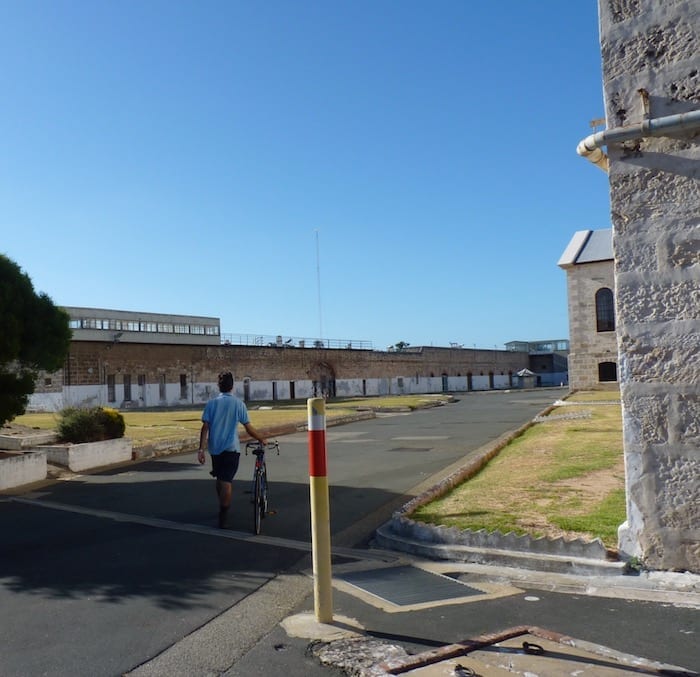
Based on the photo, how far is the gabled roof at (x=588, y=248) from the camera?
49219 mm

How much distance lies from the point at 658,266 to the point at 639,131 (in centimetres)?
101

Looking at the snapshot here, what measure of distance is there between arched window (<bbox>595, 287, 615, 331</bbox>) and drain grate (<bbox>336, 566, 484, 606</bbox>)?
149 feet

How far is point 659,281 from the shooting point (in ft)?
17.1

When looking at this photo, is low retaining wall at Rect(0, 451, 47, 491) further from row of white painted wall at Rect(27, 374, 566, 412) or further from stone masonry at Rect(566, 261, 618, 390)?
stone masonry at Rect(566, 261, 618, 390)

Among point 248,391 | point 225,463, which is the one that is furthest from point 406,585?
point 248,391

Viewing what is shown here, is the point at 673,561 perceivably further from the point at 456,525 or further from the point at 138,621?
the point at 138,621

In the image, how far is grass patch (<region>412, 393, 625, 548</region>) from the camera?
23.1ft

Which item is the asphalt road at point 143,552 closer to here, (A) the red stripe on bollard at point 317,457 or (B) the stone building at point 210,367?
(A) the red stripe on bollard at point 317,457

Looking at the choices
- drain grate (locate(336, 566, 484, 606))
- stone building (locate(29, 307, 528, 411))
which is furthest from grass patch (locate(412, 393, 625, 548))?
stone building (locate(29, 307, 528, 411))

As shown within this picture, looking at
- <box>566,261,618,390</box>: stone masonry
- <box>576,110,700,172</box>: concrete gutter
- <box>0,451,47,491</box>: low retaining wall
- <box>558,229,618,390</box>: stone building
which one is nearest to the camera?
<box>576,110,700,172</box>: concrete gutter

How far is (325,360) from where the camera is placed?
60625 mm

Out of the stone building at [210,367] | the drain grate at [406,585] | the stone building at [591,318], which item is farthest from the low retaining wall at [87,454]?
the stone building at [591,318]

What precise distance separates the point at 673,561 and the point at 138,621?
375 cm

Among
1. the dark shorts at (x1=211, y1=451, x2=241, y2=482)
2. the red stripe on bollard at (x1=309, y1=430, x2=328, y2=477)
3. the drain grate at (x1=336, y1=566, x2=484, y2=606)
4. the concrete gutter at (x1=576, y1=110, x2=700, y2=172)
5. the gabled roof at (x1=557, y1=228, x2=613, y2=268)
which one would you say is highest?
the gabled roof at (x1=557, y1=228, x2=613, y2=268)
